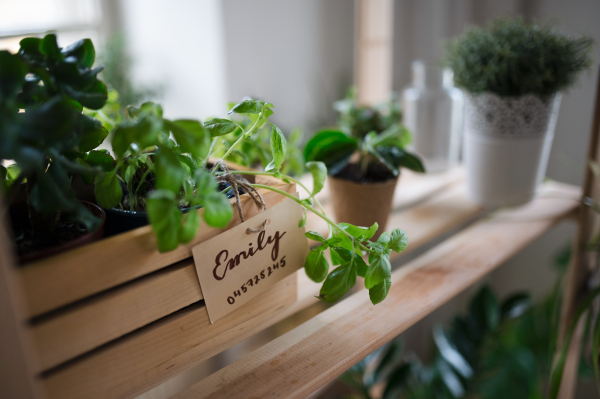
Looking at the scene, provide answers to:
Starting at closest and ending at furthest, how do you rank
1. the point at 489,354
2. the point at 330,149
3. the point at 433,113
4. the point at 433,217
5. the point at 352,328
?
the point at 352,328 → the point at 330,149 → the point at 433,217 → the point at 433,113 → the point at 489,354

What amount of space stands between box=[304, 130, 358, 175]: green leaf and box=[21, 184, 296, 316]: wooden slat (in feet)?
0.98

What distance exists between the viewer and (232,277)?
19.3 inches

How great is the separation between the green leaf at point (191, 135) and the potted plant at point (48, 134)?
0.08 metres

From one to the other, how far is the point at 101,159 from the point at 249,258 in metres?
0.20

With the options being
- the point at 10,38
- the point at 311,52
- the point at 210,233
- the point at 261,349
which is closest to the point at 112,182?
the point at 210,233

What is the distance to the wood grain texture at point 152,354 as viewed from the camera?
402 millimetres

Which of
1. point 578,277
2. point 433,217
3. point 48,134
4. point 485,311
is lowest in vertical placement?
point 485,311

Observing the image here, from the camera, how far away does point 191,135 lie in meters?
0.37

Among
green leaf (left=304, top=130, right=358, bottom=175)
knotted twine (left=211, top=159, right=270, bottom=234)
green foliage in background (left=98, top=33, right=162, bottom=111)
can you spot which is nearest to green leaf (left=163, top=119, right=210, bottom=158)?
knotted twine (left=211, top=159, right=270, bottom=234)

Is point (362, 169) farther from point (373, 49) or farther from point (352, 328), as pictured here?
point (373, 49)

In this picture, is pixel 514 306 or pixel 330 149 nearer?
pixel 330 149

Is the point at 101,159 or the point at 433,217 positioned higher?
the point at 101,159

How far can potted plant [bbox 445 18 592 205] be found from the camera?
30.0 inches

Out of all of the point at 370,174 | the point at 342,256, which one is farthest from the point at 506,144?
the point at 342,256
